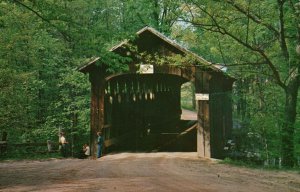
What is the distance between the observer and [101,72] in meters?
17.6

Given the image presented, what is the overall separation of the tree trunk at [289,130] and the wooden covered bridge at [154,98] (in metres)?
2.63

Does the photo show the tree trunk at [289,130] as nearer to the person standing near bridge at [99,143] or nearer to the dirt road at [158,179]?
the dirt road at [158,179]

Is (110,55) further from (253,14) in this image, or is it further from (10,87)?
(10,87)

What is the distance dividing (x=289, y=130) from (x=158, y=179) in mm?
6606

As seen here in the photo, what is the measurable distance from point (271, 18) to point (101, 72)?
768 centimetres

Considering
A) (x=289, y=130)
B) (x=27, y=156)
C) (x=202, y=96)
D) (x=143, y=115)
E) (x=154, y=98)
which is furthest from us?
(x=154, y=98)

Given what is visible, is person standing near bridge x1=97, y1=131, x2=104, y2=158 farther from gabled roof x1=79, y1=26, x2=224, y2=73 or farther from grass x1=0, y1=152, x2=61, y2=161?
grass x1=0, y1=152, x2=61, y2=161

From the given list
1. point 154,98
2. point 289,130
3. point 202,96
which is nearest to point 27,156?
point 154,98

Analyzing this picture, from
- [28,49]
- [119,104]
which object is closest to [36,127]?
[28,49]

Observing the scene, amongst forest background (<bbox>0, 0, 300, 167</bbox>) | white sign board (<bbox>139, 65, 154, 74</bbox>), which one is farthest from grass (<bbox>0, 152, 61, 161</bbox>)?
white sign board (<bbox>139, 65, 154, 74</bbox>)

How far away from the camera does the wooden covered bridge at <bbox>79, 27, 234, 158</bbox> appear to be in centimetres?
1627

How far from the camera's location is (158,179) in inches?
391

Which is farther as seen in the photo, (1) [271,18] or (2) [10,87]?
(2) [10,87]

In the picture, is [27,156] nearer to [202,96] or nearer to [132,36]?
[202,96]
